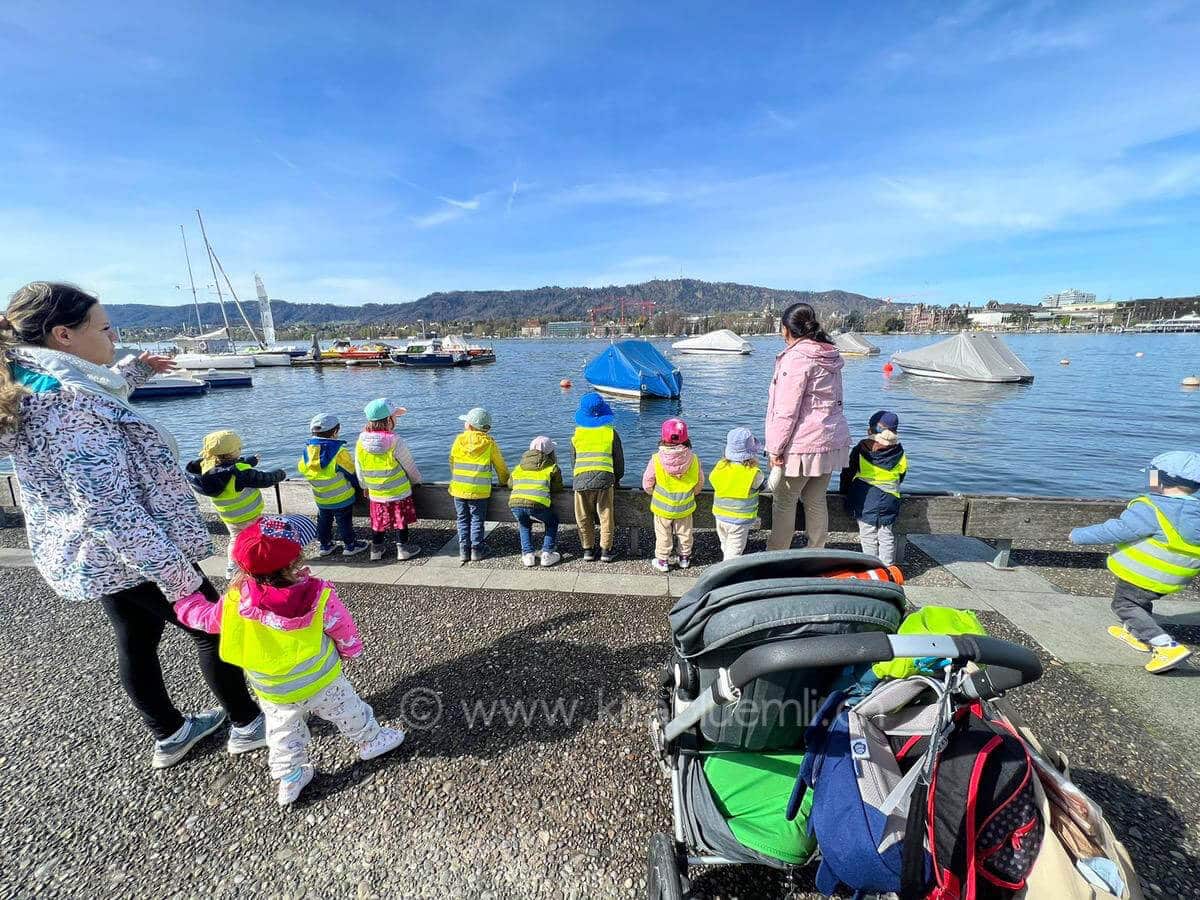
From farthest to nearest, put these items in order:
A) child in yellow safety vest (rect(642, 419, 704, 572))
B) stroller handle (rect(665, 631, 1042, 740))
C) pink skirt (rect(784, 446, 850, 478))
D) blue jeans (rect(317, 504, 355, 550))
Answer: blue jeans (rect(317, 504, 355, 550)) → child in yellow safety vest (rect(642, 419, 704, 572)) → pink skirt (rect(784, 446, 850, 478)) → stroller handle (rect(665, 631, 1042, 740))

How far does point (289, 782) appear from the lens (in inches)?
99.9

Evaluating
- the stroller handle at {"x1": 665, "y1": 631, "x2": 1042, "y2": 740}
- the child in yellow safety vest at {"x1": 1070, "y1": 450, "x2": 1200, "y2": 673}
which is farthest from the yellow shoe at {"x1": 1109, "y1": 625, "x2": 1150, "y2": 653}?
the stroller handle at {"x1": 665, "y1": 631, "x2": 1042, "y2": 740}

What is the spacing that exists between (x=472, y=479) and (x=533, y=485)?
0.64 metres

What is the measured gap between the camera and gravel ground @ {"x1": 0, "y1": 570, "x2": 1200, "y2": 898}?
7.19 feet

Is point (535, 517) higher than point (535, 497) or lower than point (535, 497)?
lower

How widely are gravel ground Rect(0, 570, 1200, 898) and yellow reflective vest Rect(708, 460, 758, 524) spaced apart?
159cm

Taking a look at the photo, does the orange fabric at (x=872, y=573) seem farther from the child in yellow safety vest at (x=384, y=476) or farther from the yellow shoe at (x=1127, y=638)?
the child in yellow safety vest at (x=384, y=476)

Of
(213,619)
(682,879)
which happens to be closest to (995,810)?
(682,879)

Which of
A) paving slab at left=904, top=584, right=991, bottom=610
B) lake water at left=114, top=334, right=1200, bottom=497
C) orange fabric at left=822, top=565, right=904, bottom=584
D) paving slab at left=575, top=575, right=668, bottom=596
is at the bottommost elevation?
lake water at left=114, top=334, right=1200, bottom=497

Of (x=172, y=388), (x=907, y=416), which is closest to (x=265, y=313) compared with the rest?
(x=172, y=388)

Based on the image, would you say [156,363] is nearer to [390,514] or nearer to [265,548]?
[265,548]

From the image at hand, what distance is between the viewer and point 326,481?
5.24 meters

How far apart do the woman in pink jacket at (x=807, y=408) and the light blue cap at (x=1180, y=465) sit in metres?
1.96

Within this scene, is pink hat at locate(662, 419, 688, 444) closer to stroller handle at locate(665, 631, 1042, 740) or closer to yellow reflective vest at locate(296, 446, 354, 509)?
yellow reflective vest at locate(296, 446, 354, 509)
